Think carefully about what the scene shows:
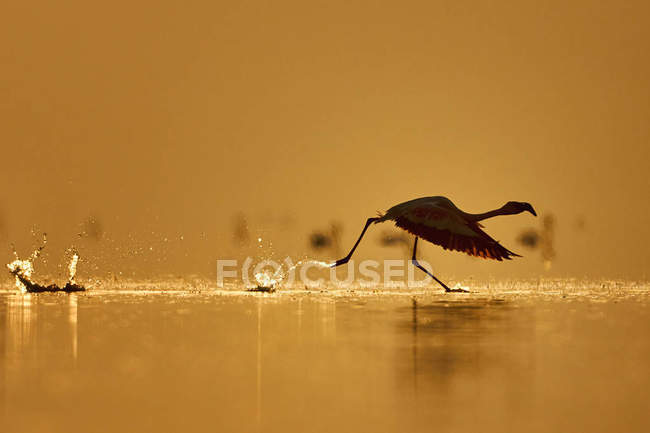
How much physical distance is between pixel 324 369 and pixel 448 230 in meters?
9.49

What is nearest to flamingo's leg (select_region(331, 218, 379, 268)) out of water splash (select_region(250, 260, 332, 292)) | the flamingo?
the flamingo

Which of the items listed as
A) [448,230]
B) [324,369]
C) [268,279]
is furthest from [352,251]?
[324,369]

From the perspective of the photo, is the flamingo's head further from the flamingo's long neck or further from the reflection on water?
the reflection on water

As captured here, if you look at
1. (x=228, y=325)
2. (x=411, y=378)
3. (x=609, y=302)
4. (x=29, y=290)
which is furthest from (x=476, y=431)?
(x=29, y=290)

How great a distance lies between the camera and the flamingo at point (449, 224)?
21.1 metres

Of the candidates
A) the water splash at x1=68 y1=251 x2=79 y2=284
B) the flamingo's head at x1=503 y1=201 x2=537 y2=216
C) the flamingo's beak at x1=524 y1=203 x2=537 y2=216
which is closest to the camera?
the flamingo's beak at x1=524 y1=203 x2=537 y2=216

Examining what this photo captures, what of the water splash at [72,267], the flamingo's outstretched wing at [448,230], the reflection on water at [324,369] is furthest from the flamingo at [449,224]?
the water splash at [72,267]

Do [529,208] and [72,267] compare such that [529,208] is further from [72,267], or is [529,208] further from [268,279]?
[72,267]

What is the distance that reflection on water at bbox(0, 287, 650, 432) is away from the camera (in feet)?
30.4

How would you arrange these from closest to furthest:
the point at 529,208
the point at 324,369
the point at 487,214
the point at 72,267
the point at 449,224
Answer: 1. the point at 324,369
2. the point at 449,224
3. the point at 529,208
4. the point at 487,214
5. the point at 72,267

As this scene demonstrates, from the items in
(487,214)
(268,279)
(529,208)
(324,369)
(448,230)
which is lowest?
(324,369)

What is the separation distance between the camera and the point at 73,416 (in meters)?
9.41

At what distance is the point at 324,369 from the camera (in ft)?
41.1

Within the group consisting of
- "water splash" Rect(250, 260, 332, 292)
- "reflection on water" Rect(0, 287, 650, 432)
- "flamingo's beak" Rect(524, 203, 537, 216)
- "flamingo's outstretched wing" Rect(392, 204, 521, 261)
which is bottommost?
"reflection on water" Rect(0, 287, 650, 432)
